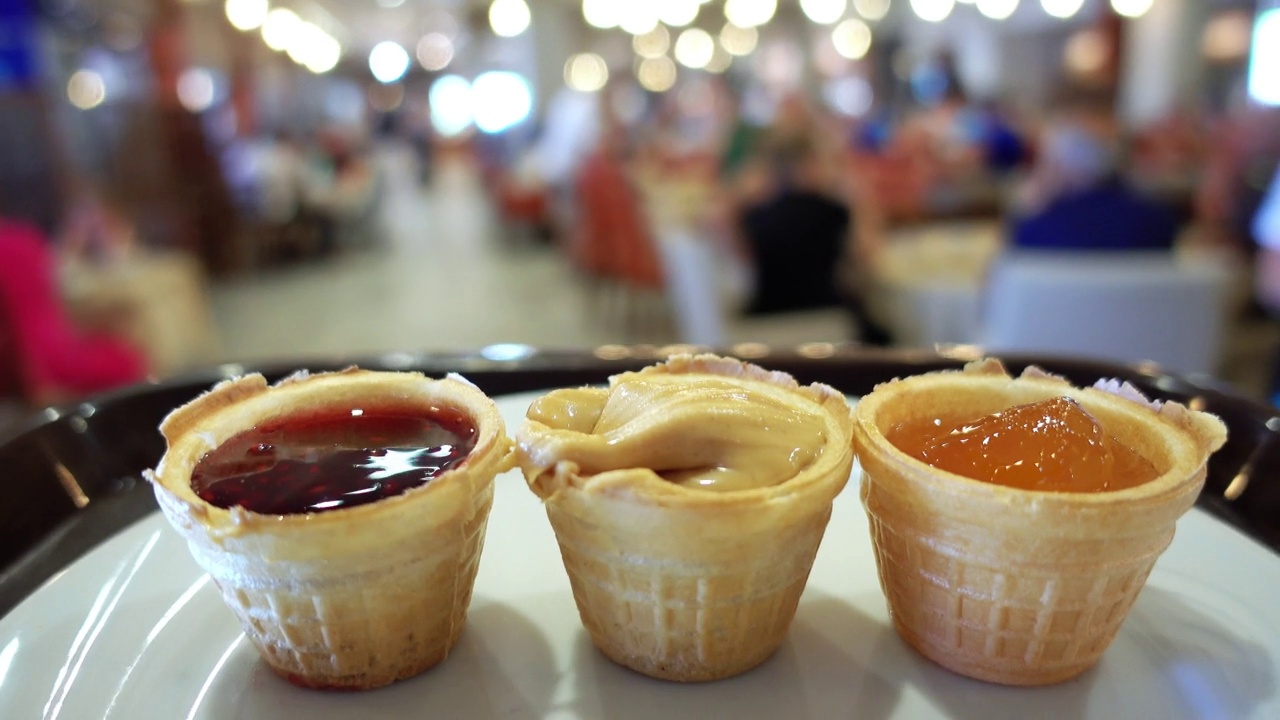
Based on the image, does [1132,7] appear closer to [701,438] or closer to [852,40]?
[852,40]

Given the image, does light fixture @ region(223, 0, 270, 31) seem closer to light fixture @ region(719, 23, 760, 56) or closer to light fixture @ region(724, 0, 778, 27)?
light fixture @ region(724, 0, 778, 27)

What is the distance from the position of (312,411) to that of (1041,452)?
3.04ft

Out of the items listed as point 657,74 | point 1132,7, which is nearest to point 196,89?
point 1132,7

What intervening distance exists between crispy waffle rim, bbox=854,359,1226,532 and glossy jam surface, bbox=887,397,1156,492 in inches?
1.1

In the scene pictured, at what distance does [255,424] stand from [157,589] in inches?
10.3

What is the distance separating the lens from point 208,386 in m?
1.56

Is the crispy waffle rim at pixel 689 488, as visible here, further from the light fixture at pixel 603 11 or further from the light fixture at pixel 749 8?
the light fixture at pixel 749 8

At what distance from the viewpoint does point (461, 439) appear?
1057 mm

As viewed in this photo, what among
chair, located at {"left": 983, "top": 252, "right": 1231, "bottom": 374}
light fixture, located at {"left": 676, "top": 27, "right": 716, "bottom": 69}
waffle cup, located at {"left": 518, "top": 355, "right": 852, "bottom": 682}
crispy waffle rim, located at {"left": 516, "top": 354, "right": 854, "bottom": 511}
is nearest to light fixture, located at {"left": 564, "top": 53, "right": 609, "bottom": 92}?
light fixture, located at {"left": 676, "top": 27, "right": 716, "bottom": 69}

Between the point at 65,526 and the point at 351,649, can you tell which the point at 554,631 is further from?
the point at 65,526

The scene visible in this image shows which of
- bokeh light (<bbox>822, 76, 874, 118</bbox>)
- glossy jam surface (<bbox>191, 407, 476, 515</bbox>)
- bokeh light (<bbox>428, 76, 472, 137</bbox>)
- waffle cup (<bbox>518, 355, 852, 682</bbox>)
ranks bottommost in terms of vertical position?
bokeh light (<bbox>428, 76, 472, 137</bbox>)

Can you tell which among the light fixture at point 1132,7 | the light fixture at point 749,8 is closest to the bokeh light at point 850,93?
the light fixture at point 749,8

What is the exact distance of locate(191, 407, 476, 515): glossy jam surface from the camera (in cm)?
92

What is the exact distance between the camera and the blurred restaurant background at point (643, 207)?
13.2 ft
